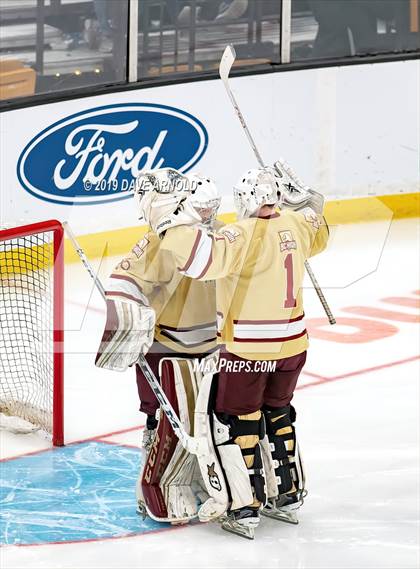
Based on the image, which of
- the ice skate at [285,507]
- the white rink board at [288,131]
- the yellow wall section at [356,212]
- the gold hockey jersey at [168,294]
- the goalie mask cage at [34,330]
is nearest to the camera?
the gold hockey jersey at [168,294]

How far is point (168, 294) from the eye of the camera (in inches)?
153

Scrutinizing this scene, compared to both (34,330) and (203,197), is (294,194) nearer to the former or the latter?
(203,197)

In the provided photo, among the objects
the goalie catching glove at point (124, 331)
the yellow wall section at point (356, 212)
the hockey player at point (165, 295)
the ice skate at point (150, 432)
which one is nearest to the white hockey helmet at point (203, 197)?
the hockey player at point (165, 295)

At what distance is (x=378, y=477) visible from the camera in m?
4.49

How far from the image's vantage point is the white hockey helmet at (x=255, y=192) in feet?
12.4

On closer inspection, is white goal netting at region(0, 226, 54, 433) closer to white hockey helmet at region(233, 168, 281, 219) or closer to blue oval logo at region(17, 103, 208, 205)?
white hockey helmet at region(233, 168, 281, 219)

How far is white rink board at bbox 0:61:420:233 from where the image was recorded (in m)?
6.35

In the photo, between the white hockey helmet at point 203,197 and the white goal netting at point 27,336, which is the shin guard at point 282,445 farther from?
the white goal netting at point 27,336

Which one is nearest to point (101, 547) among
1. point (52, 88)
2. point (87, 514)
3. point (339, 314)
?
point (87, 514)

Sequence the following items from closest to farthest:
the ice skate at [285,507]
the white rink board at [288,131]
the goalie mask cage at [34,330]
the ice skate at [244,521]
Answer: the ice skate at [244,521]
the ice skate at [285,507]
the goalie mask cage at [34,330]
the white rink board at [288,131]

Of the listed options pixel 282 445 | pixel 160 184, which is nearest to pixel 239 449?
pixel 282 445

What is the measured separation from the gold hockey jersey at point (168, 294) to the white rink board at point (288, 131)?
8.03 feet

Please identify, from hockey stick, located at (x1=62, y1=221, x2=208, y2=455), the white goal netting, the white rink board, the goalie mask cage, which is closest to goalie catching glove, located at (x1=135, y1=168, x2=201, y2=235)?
hockey stick, located at (x1=62, y1=221, x2=208, y2=455)

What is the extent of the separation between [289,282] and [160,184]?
470 mm
